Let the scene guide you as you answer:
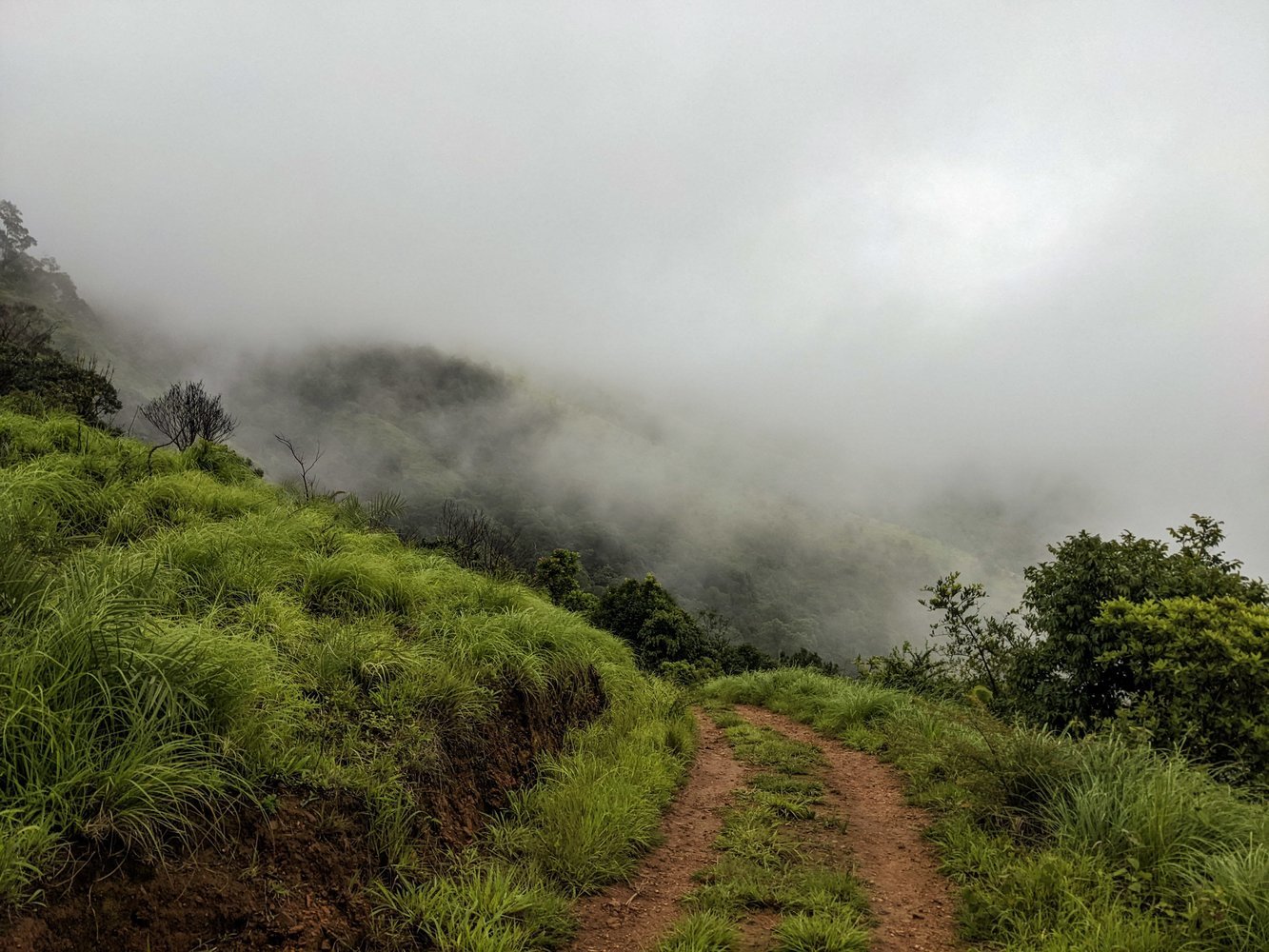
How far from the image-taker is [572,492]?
504 feet

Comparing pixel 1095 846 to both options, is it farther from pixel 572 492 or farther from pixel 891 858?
pixel 572 492

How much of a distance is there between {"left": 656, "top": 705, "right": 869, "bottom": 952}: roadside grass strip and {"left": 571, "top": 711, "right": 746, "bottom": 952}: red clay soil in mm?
151

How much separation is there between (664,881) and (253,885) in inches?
120

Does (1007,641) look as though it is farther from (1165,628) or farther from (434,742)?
(434,742)

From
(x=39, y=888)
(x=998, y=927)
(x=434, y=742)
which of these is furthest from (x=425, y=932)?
(x=998, y=927)

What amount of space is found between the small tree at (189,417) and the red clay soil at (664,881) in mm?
13828

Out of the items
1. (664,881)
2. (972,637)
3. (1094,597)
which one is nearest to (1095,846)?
(664,881)

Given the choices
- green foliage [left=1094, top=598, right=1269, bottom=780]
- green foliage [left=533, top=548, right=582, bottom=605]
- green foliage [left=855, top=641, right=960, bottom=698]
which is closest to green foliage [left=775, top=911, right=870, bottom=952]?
green foliage [left=1094, top=598, right=1269, bottom=780]

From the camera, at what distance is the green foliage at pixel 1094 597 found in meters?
8.12

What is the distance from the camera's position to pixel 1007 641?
1112 centimetres

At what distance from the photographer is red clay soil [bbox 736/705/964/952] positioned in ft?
14.0

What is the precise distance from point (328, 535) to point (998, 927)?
7.95 m

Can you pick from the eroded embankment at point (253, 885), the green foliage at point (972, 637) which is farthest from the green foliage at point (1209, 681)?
the eroded embankment at point (253, 885)

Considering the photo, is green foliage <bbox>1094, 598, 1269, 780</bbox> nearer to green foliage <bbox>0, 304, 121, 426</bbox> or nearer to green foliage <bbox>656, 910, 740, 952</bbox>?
green foliage <bbox>656, 910, 740, 952</bbox>
